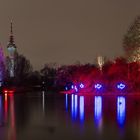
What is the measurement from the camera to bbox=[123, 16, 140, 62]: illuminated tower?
219 feet

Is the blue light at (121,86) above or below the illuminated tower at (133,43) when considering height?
below

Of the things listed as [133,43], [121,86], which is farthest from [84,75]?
[133,43]

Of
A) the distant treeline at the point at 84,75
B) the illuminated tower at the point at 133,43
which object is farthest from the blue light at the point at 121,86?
the illuminated tower at the point at 133,43

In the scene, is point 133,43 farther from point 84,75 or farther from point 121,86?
point 84,75

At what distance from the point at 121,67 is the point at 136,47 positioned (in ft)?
66.6

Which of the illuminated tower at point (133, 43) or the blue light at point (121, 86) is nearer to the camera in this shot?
the illuminated tower at point (133, 43)

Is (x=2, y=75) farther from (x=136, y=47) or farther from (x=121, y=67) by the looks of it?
(x=136, y=47)

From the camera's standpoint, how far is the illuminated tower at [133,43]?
66625mm

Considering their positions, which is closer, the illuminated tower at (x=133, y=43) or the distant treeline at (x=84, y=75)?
the illuminated tower at (x=133, y=43)

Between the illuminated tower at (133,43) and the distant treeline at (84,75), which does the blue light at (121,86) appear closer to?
the distant treeline at (84,75)

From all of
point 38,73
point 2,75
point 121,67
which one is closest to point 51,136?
point 121,67

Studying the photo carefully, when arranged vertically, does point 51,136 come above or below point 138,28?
below

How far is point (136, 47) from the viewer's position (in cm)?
6612

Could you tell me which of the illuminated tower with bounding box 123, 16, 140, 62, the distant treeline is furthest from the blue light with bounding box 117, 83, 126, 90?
the illuminated tower with bounding box 123, 16, 140, 62
